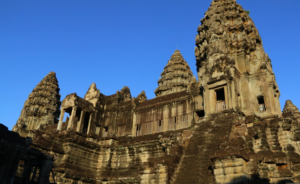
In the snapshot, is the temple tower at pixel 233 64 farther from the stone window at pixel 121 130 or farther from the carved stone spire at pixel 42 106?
the carved stone spire at pixel 42 106

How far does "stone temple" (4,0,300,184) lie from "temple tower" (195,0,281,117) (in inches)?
3.0

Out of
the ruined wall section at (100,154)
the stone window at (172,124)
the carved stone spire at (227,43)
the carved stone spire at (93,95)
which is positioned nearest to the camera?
the carved stone spire at (227,43)

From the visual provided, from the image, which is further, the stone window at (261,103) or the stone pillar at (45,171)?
the stone window at (261,103)

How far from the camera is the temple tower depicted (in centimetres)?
1994

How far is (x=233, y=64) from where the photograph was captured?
20516 mm

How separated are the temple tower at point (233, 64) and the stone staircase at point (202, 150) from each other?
1992mm

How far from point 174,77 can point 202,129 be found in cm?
2957

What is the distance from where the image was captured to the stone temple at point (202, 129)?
1424 centimetres

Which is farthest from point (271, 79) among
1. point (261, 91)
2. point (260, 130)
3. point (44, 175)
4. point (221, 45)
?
point (44, 175)

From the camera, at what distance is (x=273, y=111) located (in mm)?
19656

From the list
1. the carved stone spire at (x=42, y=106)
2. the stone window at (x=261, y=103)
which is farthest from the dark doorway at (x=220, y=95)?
the carved stone spire at (x=42, y=106)

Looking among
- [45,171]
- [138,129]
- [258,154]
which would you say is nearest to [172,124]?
[138,129]

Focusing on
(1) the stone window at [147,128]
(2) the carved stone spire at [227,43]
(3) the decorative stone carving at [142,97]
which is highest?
(2) the carved stone spire at [227,43]

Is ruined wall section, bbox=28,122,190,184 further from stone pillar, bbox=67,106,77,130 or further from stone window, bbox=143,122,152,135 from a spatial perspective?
stone pillar, bbox=67,106,77,130
